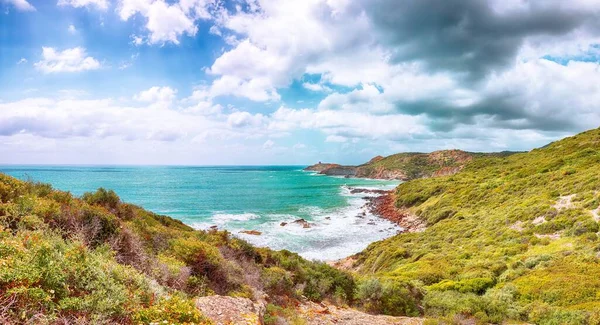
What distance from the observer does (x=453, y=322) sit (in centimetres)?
1026

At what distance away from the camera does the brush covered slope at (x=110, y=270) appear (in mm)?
4570

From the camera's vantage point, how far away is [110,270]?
596cm

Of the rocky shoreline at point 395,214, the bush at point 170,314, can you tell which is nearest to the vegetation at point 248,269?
the bush at point 170,314

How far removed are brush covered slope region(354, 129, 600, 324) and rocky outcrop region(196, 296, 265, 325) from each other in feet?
24.7

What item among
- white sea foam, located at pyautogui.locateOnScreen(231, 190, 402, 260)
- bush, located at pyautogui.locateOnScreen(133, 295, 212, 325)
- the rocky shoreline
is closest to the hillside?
the rocky shoreline

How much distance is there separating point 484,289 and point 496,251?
24.8 ft

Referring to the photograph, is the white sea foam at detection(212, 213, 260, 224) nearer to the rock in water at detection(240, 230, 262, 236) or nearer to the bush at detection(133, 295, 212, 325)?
the rock in water at detection(240, 230, 262, 236)

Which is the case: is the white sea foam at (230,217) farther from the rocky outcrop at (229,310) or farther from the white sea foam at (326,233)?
the rocky outcrop at (229,310)

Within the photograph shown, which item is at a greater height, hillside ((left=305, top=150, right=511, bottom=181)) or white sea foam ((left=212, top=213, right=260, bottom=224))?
hillside ((left=305, top=150, right=511, bottom=181))

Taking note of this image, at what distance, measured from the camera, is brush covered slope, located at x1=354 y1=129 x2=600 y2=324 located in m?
11.8

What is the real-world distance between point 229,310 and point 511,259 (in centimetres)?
1959

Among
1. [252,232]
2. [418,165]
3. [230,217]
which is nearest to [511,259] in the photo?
[252,232]

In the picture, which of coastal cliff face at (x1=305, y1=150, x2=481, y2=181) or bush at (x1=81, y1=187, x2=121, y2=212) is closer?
bush at (x1=81, y1=187, x2=121, y2=212)

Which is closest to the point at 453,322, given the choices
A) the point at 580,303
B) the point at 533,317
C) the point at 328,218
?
the point at 533,317
